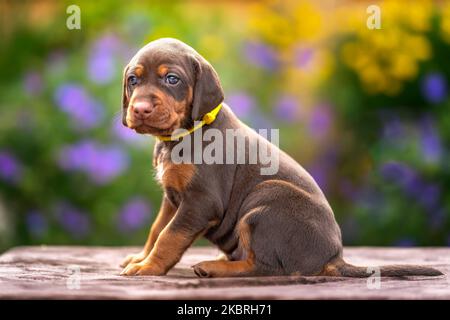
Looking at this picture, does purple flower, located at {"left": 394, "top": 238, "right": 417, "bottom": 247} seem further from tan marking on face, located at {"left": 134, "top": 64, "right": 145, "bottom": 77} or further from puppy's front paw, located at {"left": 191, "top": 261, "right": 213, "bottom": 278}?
tan marking on face, located at {"left": 134, "top": 64, "right": 145, "bottom": 77}

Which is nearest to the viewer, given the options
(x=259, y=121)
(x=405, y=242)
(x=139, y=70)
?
(x=139, y=70)

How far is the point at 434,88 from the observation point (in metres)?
7.39

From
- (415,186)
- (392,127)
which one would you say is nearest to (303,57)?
(392,127)

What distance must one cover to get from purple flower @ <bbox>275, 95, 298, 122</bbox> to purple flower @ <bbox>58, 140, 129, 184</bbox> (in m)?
1.54

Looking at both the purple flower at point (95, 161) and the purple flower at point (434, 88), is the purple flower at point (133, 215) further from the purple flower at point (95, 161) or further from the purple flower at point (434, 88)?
the purple flower at point (434, 88)

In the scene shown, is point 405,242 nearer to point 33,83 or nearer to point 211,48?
point 211,48

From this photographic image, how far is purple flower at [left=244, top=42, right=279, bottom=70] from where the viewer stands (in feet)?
26.0

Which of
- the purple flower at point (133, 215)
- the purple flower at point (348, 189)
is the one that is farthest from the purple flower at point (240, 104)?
the purple flower at point (133, 215)

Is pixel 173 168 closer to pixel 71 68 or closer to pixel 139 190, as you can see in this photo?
pixel 139 190

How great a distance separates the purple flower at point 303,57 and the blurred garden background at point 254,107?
0.02 metres

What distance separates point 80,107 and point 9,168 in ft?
2.69

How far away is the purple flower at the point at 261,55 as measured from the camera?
7918mm

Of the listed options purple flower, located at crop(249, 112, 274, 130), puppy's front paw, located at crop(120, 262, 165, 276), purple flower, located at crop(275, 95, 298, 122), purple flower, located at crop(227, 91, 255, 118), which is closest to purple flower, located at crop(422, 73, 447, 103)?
purple flower, located at crop(275, 95, 298, 122)

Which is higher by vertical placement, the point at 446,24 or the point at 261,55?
the point at 446,24
